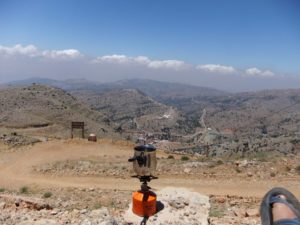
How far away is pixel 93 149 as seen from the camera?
25.5m

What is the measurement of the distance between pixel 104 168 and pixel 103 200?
739 centimetres

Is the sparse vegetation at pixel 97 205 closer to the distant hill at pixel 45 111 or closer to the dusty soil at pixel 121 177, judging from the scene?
the dusty soil at pixel 121 177

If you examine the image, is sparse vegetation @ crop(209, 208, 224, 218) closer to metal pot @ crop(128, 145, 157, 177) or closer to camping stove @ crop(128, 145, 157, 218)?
camping stove @ crop(128, 145, 157, 218)

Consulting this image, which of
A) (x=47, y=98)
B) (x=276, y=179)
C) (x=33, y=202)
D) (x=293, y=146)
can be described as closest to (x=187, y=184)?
(x=276, y=179)

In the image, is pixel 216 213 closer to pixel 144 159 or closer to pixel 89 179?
pixel 144 159

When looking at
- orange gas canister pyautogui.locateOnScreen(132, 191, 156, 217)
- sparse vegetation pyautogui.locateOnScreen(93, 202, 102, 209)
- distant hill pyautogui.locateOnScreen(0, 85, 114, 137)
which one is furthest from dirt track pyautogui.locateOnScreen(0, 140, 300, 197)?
distant hill pyautogui.locateOnScreen(0, 85, 114, 137)

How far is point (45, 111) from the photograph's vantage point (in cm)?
7969

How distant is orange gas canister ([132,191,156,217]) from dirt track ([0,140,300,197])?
27.1ft

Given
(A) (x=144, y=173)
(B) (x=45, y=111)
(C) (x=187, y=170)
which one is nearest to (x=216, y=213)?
(A) (x=144, y=173)

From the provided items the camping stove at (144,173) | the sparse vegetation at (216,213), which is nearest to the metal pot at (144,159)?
the camping stove at (144,173)

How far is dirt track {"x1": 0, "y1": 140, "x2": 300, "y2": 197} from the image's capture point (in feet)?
52.5

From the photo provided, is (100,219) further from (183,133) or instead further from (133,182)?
(183,133)

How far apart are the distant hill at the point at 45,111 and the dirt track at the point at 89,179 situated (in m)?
30.0

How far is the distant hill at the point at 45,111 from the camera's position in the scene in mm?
64688
